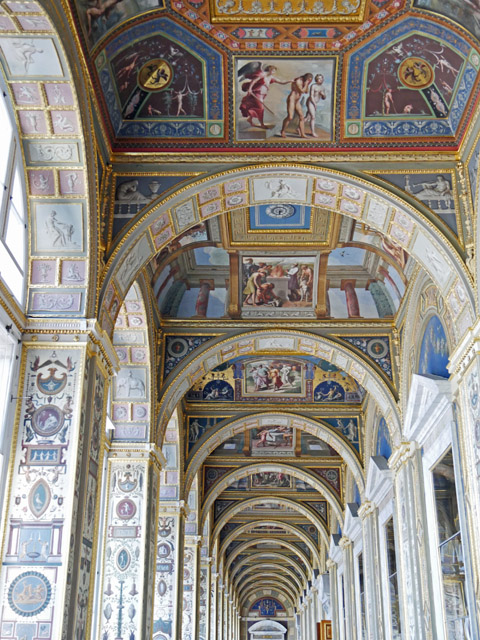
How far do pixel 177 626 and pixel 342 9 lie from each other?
590 inches

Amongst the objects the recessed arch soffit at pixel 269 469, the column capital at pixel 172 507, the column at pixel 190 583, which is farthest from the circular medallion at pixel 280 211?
the recessed arch soffit at pixel 269 469

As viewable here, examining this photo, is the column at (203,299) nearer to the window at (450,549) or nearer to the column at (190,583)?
the window at (450,549)

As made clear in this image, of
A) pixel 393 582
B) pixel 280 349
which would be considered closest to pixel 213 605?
pixel 393 582

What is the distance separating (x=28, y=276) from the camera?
10414mm

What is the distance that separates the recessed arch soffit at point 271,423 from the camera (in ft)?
70.6

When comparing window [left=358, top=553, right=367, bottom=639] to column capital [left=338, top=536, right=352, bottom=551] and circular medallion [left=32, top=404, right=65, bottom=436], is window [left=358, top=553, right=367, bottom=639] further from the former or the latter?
circular medallion [left=32, top=404, right=65, bottom=436]

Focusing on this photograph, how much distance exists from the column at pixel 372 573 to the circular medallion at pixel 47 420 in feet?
37.5

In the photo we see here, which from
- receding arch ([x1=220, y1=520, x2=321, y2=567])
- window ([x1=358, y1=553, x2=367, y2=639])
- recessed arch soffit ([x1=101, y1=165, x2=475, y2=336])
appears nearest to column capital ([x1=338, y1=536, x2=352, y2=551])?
window ([x1=358, y1=553, x2=367, y2=639])

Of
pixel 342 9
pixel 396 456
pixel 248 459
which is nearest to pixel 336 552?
pixel 248 459

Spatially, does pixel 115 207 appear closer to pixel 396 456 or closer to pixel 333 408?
pixel 396 456

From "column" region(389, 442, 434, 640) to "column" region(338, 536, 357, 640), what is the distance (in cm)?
861

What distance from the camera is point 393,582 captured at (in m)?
16.9

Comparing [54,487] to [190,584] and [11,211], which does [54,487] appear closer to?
[11,211]

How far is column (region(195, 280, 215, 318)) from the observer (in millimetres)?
17330
